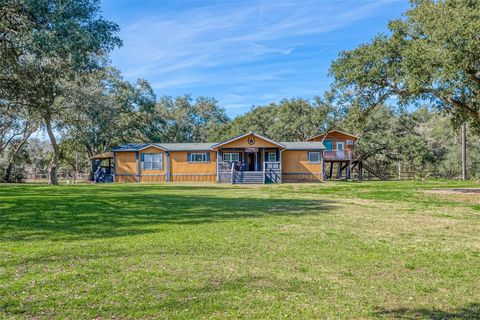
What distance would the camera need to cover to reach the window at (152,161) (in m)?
34.0

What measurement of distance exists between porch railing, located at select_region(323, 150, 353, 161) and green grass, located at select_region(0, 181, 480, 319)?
27445 millimetres

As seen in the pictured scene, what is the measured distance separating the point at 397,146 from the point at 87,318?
40.9 meters

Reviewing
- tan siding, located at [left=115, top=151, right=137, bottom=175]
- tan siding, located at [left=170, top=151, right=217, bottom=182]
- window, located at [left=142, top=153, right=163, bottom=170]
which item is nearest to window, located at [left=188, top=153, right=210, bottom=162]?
tan siding, located at [left=170, top=151, right=217, bottom=182]

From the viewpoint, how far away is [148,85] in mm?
42688

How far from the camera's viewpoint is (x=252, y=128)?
50656mm

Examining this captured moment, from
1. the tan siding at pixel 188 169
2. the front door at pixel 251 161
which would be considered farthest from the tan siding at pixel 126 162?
the front door at pixel 251 161

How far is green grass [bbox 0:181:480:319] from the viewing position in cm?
372

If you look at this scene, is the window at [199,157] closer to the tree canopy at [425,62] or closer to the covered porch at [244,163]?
the covered porch at [244,163]

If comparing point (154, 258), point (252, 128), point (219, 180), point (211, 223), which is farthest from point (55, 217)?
point (252, 128)

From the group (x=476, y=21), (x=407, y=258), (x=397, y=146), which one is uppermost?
(x=476, y=21)

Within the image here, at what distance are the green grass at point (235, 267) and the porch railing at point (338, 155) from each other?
27.4m

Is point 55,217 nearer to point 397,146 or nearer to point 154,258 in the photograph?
point 154,258

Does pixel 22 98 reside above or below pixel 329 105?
below

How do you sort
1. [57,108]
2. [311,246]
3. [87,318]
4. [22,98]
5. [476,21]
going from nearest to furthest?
[87,318], [311,246], [476,21], [22,98], [57,108]
